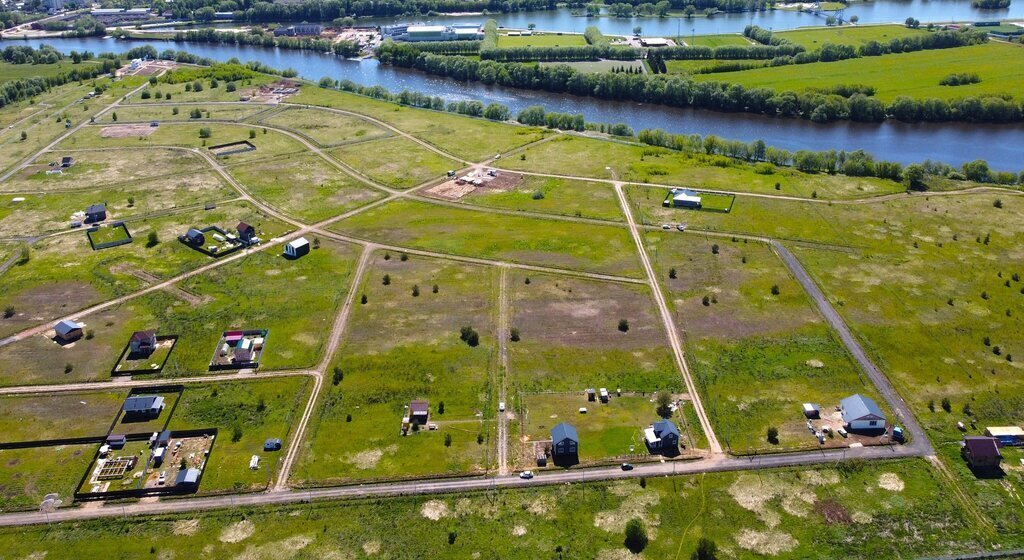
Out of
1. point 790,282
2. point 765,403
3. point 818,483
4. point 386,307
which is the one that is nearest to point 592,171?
point 790,282

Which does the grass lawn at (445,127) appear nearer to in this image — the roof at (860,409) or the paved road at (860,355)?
the paved road at (860,355)

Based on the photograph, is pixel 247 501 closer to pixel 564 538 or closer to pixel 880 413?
pixel 564 538

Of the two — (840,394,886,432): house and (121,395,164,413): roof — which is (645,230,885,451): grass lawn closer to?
(840,394,886,432): house

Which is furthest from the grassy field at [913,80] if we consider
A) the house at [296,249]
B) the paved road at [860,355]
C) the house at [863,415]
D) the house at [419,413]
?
the house at [419,413]

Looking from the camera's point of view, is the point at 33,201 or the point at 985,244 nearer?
the point at 985,244

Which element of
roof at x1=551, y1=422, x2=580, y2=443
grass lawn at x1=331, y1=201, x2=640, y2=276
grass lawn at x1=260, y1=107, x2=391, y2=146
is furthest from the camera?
grass lawn at x1=260, y1=107, x2=391, y2=146

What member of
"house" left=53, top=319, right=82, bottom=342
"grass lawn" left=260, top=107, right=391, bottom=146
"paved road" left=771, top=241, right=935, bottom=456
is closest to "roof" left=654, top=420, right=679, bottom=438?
"paved road" left=771, top=241, right=935, bottom=456
